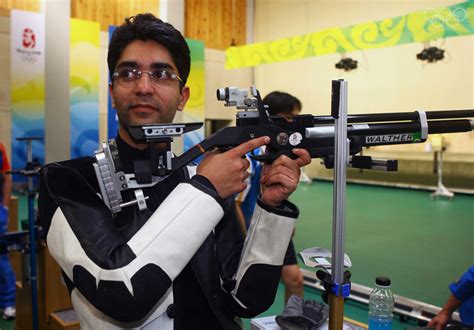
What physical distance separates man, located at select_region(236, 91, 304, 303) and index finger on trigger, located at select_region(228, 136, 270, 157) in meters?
1.46

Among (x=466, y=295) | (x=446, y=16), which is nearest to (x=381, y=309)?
(x=466, y=295)

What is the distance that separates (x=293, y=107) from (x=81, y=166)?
5.70 ft

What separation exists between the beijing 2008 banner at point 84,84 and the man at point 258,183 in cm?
438

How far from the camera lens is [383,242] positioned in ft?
16.4

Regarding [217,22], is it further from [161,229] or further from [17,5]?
[161,229]

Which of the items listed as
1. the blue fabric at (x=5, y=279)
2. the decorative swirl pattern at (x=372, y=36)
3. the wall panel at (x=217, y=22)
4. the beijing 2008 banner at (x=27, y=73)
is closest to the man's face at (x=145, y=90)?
the blue fabric at (x=5, y=279)

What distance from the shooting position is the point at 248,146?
3.29 feet

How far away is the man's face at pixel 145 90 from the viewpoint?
104 centimetres

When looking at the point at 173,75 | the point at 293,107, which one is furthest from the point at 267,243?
the point at 293,107

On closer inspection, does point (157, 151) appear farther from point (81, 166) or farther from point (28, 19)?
point (28, 19)

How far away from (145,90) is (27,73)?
6.37 metres

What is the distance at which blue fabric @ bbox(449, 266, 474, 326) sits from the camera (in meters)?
1.89

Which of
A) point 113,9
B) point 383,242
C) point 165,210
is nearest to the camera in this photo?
point 165,210

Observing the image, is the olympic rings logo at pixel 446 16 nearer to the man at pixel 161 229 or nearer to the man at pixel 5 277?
the man at pixel 161 229
